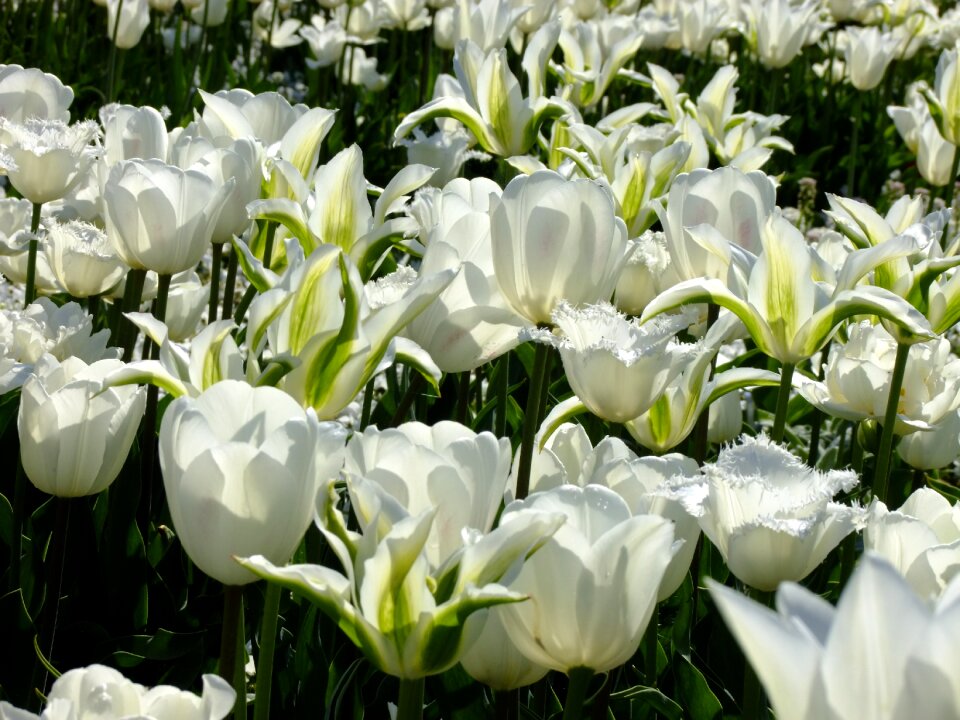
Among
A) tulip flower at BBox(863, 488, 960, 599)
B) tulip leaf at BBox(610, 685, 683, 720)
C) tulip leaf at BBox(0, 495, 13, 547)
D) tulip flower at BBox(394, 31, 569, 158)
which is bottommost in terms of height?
tulip leaf at BBox(0, 495, 13, 547)

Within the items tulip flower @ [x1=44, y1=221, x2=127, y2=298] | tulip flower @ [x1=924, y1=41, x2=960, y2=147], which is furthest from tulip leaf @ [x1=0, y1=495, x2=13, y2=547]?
tulip flower @ [x1=924, y1=41, x2=960, y2=147]

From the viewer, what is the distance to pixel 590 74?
334 cm

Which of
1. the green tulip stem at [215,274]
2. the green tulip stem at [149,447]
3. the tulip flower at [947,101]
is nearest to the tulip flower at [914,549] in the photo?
the green tulip stem at [149,447]

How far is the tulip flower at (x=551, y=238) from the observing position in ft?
5.49

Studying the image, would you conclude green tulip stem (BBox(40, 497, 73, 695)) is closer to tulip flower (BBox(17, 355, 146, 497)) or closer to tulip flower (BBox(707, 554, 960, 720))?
tulip flower (BBox(17, 355, 146, 497))

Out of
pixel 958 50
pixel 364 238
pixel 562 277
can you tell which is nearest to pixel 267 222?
pixel 364 238

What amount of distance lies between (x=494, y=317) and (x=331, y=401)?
444 millimetres

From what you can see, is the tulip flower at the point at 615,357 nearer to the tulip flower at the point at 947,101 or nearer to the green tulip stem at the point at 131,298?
the green tulip stem at the point at 131,298

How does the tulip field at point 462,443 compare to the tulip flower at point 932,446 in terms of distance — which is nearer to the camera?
the tulip field at point 462,443

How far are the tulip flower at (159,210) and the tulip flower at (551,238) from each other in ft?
1.59

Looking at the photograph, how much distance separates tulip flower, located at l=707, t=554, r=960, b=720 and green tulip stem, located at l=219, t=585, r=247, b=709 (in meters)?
0.60

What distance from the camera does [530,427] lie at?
65.2 inches

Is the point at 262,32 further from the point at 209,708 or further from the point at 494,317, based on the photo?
the point at 209,708

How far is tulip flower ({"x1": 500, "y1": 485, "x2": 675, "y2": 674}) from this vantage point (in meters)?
1.13
